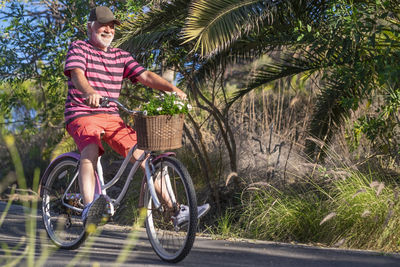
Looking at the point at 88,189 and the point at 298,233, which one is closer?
Result: the point at 88,189

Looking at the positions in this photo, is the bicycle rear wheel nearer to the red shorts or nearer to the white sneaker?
the white sneaker

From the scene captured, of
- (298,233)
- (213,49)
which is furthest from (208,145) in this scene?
(298,233)

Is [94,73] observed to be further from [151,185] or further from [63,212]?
[63,212]

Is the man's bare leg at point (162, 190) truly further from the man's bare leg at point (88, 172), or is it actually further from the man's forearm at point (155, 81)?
the man's forearm at point (155, 81)

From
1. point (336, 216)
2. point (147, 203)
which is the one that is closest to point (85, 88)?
point (147, 203)

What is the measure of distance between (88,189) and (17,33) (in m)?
4.66

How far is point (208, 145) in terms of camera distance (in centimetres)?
956

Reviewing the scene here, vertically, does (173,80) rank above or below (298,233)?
above

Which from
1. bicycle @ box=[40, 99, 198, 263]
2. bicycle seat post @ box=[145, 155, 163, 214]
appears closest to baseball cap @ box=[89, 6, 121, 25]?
bicycle @ box=[40, 99, 198, 263]

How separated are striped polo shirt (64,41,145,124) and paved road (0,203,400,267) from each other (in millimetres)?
1148

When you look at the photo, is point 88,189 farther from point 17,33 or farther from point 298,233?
point 17,33

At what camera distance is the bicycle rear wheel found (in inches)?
164

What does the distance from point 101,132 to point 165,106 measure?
0.78 meters

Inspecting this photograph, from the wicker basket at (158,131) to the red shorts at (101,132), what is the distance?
57 cm
